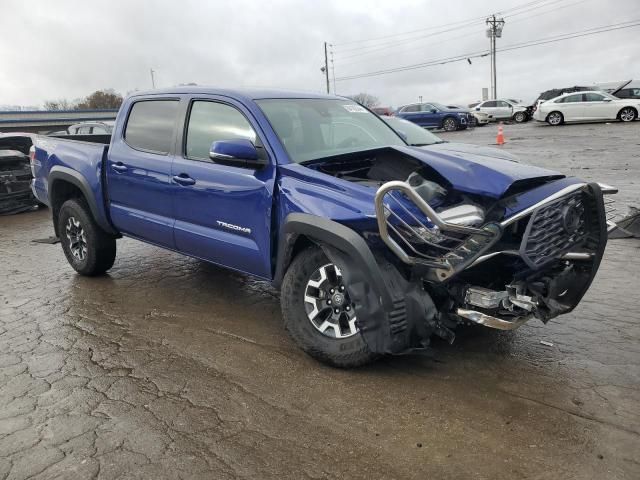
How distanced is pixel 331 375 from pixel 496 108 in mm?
34661

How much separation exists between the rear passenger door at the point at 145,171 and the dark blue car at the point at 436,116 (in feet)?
85.1

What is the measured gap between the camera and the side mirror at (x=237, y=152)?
3898 millimetres

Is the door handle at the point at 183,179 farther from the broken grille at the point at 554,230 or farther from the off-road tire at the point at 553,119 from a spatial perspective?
the off-road tire at the point at 553,119

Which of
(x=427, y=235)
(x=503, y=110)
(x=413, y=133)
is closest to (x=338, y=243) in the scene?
(x=427, y=235)

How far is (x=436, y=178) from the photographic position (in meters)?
3.59

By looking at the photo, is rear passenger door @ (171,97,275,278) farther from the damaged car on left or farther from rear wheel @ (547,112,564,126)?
rear wheel @ (547,112,564,126)

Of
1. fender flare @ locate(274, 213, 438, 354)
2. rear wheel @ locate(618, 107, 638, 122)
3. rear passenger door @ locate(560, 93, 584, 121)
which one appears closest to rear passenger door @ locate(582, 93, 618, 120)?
rear passenger door @ locate(560, 93, 584, 121)

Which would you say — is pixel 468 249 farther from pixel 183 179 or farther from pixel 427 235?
pixel 183 179

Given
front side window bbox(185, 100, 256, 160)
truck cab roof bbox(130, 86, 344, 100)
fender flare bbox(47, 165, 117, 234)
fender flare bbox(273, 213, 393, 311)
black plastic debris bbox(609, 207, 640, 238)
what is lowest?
black plastic debris bbox(609, 207, 640, 238)

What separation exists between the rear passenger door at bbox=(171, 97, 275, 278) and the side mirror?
3.5 inches

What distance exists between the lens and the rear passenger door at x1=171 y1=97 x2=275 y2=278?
13.2ft

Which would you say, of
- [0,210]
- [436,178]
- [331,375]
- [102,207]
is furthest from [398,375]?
[0,210]

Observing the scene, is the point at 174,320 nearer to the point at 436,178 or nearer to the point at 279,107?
the point at 279,107

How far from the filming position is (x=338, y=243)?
3.41 m
